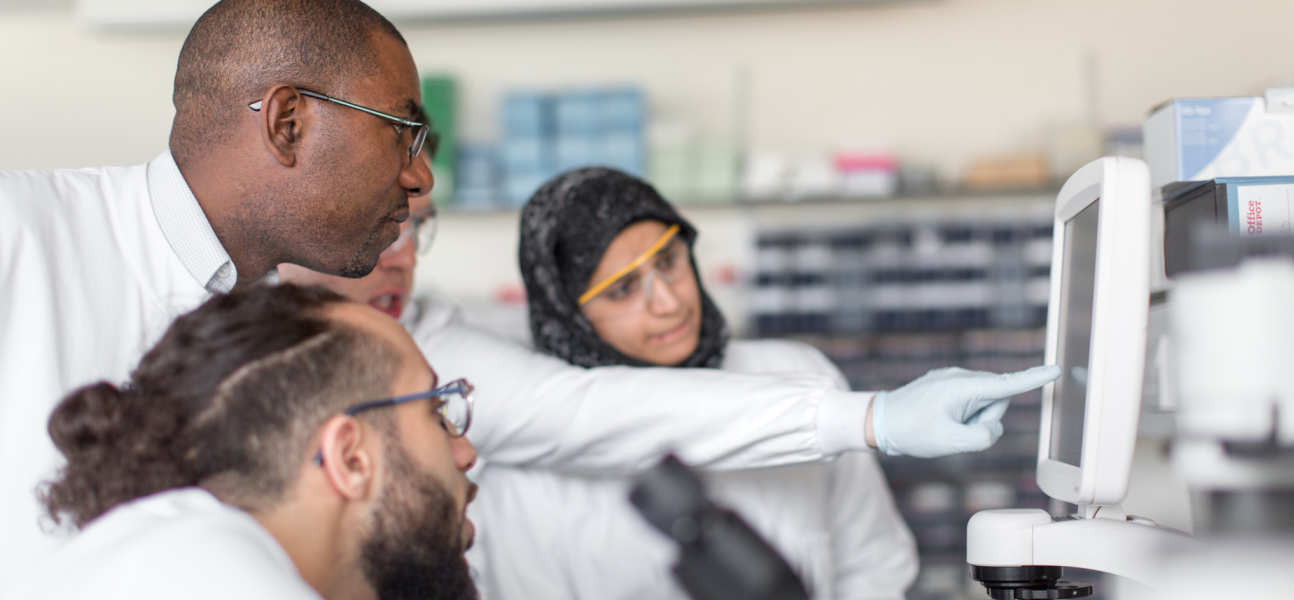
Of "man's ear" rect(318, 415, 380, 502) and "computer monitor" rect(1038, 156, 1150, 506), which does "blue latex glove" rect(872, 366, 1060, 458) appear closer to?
"computer monitor" rect(1038, 156, 1150, 506)

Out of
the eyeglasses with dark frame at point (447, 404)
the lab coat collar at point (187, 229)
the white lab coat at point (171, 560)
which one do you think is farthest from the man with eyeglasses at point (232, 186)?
the white lab coat at point (171, 560)

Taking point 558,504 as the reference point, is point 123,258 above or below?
above

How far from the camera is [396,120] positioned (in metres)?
1.43

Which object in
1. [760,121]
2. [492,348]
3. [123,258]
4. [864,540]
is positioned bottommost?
[864,540]

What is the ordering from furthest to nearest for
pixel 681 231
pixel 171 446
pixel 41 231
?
pixel 681 231 → pixel 41 231 → pixel 171 446

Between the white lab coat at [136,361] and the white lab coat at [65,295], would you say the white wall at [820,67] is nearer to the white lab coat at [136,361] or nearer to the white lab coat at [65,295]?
the white lab coat at [136,361]

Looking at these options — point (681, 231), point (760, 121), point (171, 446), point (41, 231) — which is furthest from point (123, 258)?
point (760, 121)

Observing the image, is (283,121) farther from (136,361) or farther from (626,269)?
(626,269)

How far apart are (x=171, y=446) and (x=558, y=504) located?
37.8 inches

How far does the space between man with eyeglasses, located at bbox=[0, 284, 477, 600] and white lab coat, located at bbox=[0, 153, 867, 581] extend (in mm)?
216

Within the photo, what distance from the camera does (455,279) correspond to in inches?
157

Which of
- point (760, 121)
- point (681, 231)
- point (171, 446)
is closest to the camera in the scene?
point (171, 446)

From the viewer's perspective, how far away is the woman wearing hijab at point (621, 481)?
5.84ft

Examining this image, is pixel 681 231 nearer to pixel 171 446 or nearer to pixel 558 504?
pixel 558 504
